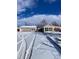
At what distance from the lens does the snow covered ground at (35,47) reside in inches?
57.6

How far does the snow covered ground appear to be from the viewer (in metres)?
1.46

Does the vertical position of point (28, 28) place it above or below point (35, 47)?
above

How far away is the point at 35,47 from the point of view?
148 centimetres

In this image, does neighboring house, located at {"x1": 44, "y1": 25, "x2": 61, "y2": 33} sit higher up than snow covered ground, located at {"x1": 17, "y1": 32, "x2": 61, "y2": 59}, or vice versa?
neighboring house, located at {"x1": 44, "y1": 25, "x2": 61, "y2": 33}


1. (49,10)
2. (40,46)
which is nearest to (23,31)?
(40,46)

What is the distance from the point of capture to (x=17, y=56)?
1462 mm

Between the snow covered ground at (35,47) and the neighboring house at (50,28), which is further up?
the neighboring house at (50,28)

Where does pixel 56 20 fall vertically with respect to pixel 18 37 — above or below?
above
